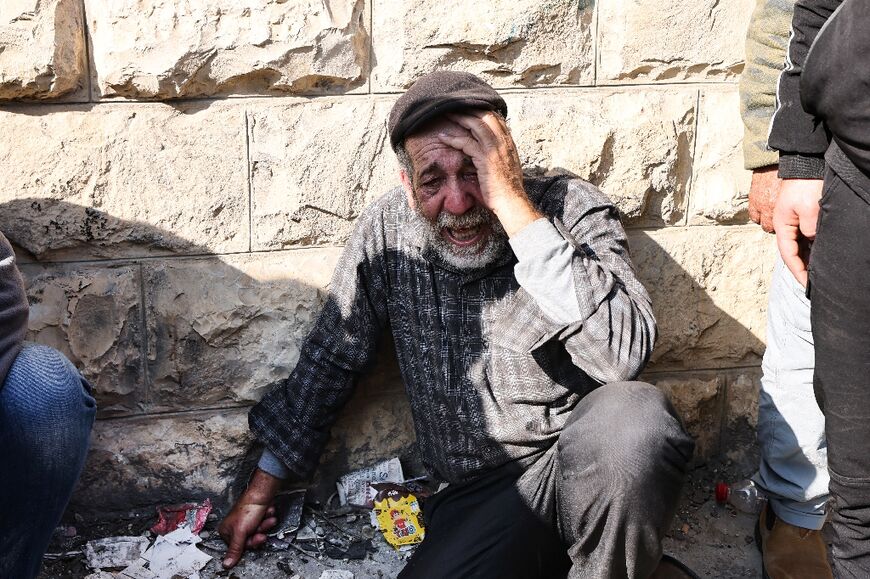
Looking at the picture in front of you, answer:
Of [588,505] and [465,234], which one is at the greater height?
[465,234]

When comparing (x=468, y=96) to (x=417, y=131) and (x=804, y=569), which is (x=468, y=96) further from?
(x=804, y=569)

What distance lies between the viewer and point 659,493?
2.14 meters

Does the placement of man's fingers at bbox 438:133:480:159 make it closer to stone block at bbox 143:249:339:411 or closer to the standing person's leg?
stone block at bbox 143:249:339:411

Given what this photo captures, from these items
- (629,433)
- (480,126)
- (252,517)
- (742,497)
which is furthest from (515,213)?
(742,497)

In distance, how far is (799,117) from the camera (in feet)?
6.93

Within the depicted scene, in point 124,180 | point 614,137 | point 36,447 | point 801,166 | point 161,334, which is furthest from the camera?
point 614,137

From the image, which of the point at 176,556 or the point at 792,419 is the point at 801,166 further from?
the point at 176,556

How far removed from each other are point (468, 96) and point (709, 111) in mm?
1029

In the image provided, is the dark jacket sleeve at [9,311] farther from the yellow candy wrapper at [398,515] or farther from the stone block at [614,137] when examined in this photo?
the stone block at [614,137]

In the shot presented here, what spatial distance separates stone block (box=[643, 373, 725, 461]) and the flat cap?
4.16 feet

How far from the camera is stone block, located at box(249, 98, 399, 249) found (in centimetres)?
271

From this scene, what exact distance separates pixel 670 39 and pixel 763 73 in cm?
48

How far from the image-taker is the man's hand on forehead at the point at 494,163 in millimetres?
2320

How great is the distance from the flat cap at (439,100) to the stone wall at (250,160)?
12.3 inches
